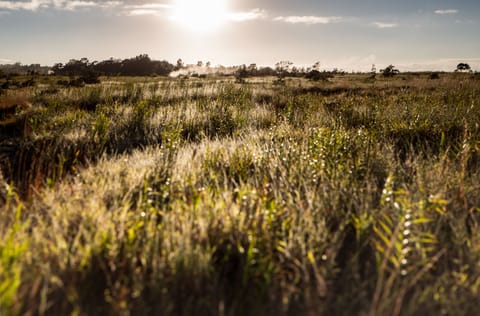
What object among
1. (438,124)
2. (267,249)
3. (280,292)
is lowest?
(280,292)

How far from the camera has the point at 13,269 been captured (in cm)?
178

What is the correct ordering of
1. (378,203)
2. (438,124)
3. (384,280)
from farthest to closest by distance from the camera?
(438,124)
(378,203)
(384,280)

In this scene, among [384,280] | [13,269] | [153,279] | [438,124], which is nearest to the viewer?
[13,269]

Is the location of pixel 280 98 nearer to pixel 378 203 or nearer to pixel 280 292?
pixel 378 203

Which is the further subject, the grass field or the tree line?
the tree line

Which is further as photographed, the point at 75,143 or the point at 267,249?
the point at 75,143

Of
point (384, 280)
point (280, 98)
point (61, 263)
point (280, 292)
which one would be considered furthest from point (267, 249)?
point (280, 98)

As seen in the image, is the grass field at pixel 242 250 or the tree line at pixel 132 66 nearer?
the grass field at pixel 242 250

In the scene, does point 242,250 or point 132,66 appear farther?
point 132,66

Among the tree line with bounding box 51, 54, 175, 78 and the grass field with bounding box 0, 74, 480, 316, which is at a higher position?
the tree line with bounding box 51, 54, 175, 78

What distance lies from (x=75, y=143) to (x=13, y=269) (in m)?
4.24

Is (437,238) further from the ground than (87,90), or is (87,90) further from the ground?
(87,90)

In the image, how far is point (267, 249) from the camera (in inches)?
89.1

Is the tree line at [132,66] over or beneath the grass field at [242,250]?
over
